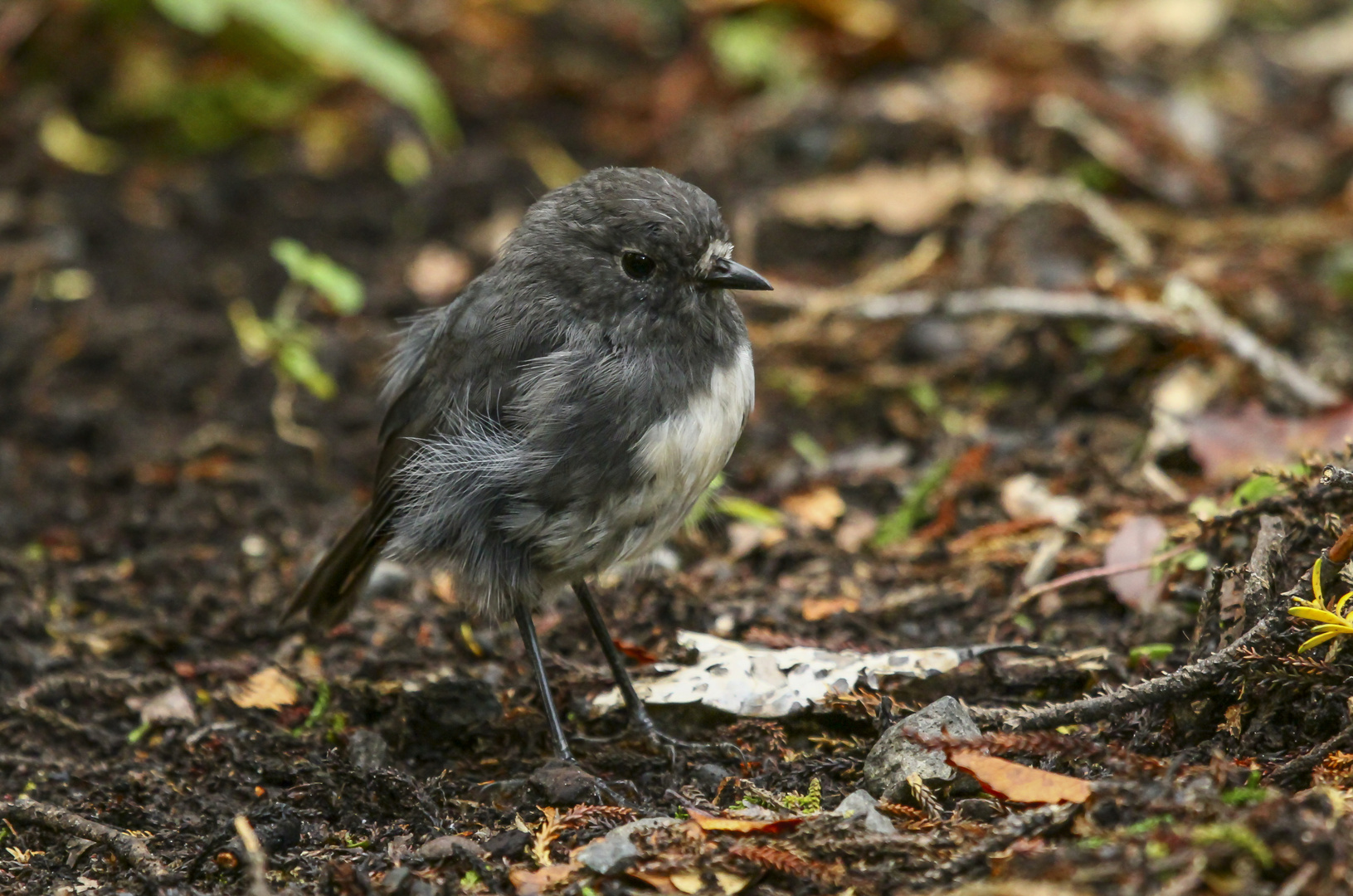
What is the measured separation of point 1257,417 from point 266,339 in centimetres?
363

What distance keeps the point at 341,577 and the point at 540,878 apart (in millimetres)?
1680

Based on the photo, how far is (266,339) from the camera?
17.6ft

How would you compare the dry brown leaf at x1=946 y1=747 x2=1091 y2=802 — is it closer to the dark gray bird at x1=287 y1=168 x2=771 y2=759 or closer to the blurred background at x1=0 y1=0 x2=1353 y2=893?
the blurred background at x1=0 y1=0 x2=1353 y2=893

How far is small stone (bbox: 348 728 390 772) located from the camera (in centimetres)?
359

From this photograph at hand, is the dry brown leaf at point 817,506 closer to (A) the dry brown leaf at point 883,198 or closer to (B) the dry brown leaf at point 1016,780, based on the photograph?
(A) the dry brown leaf at point 883,198

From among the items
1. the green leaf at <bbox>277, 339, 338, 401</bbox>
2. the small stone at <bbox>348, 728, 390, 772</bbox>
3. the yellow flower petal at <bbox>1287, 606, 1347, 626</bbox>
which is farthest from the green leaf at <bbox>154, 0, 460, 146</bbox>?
the yellow flower petal at <bbox>1287, 606, 1347, 626</bbox>

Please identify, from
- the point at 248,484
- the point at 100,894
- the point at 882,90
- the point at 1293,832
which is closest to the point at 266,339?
the point at 248,484

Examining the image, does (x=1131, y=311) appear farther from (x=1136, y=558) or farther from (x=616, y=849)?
(x=616, y=849)

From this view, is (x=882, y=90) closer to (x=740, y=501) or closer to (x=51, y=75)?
(x=740, y=501)

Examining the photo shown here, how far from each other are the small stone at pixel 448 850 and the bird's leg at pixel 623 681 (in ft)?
2.48

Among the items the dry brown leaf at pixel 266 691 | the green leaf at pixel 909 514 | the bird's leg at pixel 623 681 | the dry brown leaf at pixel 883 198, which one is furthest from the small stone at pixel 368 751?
the dry brown leaf at pixel 883 198

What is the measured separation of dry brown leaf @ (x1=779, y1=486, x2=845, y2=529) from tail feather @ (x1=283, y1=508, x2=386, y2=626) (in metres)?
1.53

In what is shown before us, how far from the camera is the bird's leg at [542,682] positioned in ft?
12.0

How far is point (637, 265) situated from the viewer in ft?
12.4
